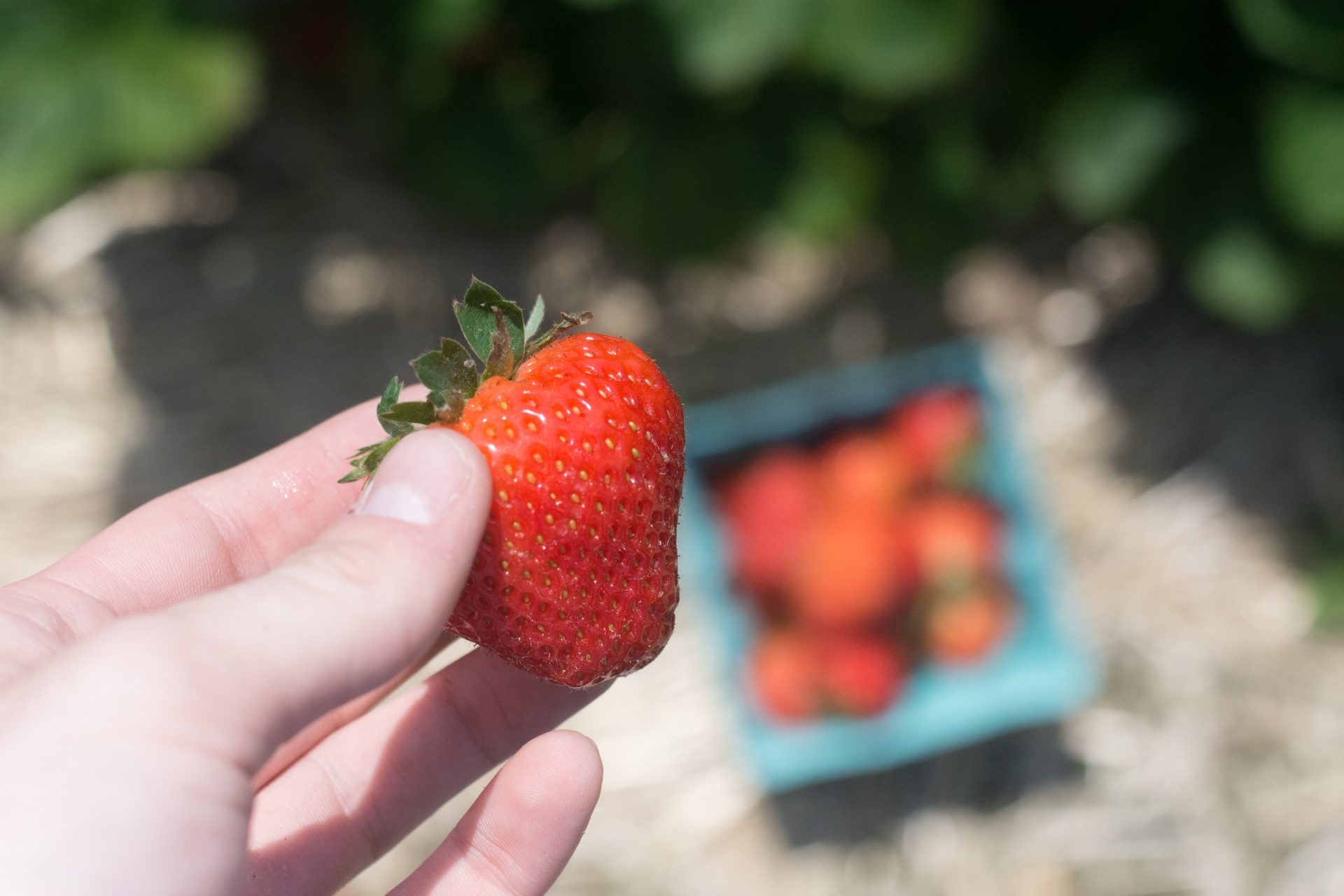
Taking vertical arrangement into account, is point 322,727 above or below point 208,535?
below

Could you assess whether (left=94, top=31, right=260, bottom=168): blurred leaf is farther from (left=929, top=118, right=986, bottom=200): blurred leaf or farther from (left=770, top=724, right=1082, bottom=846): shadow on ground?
(left=770, top=724, right=1082, bottom=846): shadow on ground

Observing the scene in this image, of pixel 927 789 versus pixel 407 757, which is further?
pixel 927 789

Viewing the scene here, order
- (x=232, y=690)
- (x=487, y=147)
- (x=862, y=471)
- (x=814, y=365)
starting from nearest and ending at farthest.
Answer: (x=232, y=690)
(x=862, y=471)
(x=487, y=147)
(x=814, y=365)

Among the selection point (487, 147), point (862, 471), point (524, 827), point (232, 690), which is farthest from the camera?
point (487, 147)

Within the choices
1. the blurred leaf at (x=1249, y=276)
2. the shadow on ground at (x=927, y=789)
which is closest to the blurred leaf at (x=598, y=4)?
the blurred leaf at (x=1249, y=276)

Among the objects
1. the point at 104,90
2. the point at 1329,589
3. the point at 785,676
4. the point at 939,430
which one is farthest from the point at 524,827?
the point at 1329,589

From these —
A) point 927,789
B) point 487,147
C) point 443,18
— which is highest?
point 443,18

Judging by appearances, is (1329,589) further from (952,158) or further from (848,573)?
(952,158)
